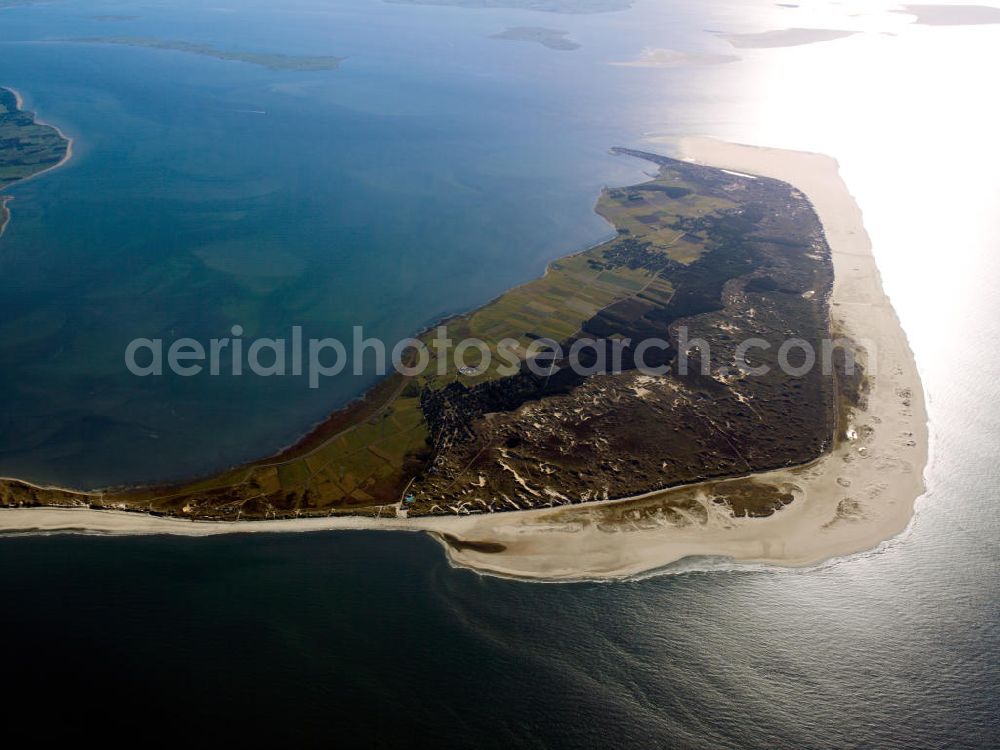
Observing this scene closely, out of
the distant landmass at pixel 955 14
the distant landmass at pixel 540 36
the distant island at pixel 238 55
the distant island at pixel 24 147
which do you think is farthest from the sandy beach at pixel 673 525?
the distant landmass at pixel 955 14

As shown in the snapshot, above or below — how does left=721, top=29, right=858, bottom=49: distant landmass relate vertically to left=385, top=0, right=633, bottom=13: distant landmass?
below

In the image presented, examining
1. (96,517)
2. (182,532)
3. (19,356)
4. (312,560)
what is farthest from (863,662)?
(19,356)

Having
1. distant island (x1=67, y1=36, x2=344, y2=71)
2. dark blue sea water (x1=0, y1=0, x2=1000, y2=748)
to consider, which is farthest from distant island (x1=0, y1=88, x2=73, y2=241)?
distant island (x1=67, y1=36, x2=344, y2=71)

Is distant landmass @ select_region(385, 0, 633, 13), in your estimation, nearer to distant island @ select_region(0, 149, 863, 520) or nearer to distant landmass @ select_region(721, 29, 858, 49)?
distant landmass @ select_region(721, 29, 858, 49)

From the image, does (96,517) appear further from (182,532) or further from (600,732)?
(600,732)

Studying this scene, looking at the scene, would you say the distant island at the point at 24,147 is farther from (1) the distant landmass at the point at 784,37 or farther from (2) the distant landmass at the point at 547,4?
(1) the distant landmass at the point at 784,37

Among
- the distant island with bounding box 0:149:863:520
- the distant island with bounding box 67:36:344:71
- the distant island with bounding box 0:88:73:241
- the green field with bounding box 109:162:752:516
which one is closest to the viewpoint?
the green field with bounding box 109:162:752:516
